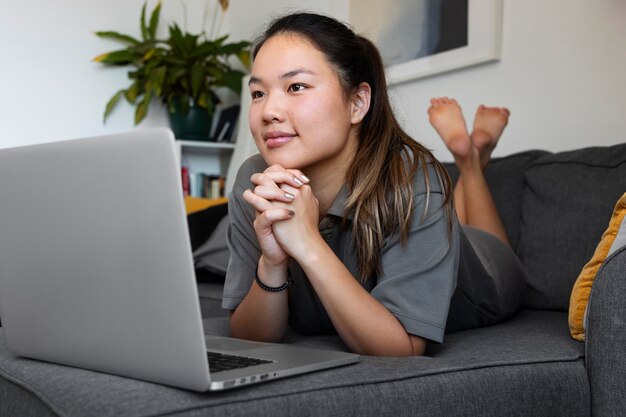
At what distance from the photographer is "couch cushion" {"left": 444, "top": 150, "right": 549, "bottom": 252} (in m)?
2.03

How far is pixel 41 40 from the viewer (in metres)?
3.78

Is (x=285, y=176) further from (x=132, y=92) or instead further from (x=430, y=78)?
(x=132, y=92)

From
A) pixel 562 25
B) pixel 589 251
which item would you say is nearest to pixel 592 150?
pixel 589 251

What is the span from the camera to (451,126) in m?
2.15

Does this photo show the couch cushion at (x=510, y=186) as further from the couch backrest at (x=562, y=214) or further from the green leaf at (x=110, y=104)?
the green leaf at (x=110, y=104)

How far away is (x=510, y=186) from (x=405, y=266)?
0.96 meters

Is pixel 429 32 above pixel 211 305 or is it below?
above

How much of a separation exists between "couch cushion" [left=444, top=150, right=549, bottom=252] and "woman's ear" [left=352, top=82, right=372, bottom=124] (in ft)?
2.63

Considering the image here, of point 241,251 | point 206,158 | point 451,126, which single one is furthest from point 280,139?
point 206,158

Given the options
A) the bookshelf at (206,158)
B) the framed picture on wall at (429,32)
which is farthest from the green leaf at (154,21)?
the framed picture on wall at (429,32)

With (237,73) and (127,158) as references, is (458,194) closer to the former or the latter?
(127,158)

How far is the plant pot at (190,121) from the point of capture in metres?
3.96

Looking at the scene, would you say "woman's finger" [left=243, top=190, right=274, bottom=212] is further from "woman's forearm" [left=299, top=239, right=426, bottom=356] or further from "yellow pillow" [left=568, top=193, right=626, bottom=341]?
"yellow pillow" [left=568, top=193, right=626, bottom=341]

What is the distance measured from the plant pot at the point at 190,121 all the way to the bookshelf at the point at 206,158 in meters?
0.08
